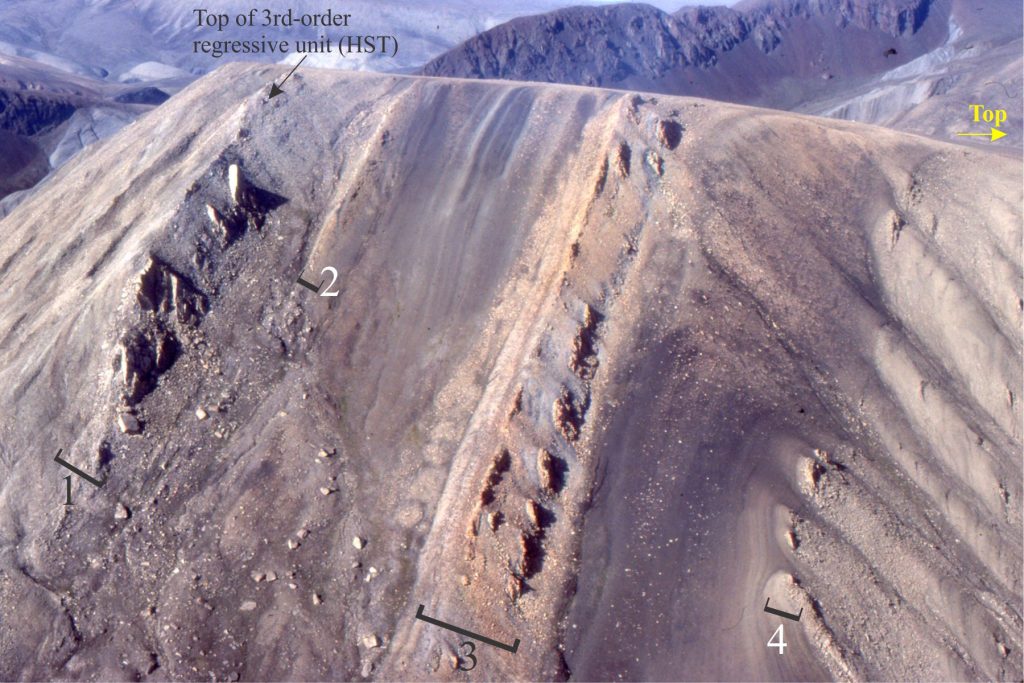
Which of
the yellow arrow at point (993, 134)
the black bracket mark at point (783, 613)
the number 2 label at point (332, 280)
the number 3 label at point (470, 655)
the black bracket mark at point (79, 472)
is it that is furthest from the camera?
the yellow arrow at point (993, 134)

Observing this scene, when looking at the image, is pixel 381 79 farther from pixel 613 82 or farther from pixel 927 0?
pixel 927 0

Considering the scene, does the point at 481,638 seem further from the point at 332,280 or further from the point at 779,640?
the point at 332,280

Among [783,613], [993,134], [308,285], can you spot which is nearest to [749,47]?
[993,134]

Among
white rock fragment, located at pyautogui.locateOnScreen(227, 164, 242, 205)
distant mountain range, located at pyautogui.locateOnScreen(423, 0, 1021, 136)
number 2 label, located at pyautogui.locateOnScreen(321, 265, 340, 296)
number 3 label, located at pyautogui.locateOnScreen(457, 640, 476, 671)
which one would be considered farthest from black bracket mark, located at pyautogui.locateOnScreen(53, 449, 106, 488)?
distant mountain range, located at pyautogui.locateOnScreen(423, 0, 1021, 136)

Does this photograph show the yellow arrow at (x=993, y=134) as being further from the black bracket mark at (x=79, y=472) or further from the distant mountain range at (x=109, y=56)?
the distant mountain range at (x=109, y=56)

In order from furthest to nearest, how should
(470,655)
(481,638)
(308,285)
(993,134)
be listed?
1. (993,134)
2. (308,285)
3. (481,638)
4. (470,655)

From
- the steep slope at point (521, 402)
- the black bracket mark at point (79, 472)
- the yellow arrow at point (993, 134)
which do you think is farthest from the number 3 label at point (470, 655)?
the yellow arrow at point (993, 134)

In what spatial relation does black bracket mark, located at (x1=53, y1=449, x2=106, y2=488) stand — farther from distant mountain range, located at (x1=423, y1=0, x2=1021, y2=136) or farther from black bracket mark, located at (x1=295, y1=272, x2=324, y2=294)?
distant mountain range, located at (x1=423, y1=0, x2=1021, y2=136)
